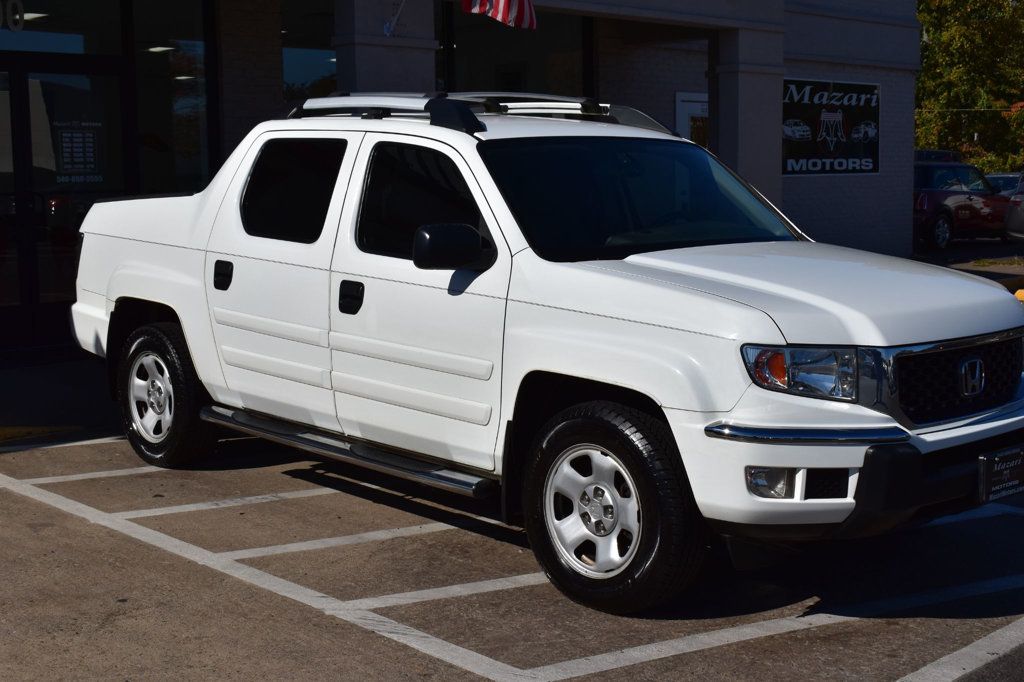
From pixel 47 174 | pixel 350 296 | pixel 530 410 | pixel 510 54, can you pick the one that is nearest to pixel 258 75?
pixel 47 174

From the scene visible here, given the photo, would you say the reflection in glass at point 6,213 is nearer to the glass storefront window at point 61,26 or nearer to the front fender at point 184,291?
the glass storefront window at point 61,26

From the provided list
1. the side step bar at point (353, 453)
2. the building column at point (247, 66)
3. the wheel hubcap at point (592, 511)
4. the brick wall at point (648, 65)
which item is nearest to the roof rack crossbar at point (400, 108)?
the side step bar at point (353, 453)

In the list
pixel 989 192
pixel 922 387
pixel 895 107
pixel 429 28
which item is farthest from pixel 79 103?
pixel 989 192

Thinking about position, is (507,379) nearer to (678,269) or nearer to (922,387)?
(678,269)

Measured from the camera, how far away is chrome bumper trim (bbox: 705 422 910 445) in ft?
15.3

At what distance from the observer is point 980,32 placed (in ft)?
119

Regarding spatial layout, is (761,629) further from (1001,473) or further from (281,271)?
(281,271)

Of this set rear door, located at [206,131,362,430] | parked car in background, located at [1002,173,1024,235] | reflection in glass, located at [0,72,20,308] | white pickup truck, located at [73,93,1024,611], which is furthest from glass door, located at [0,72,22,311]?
parked car in background, located at [1002,173,1024,235]

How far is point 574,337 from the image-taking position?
17.1 ft

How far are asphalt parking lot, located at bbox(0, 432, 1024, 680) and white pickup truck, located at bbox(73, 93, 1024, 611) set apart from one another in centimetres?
37

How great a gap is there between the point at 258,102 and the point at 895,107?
1178cm

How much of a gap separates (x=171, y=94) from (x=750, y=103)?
691 cm

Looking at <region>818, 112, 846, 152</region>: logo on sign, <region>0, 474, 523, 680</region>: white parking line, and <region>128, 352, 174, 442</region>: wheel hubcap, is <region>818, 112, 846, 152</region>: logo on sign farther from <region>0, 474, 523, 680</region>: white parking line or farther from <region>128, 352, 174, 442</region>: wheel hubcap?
<region>0, 474, 523, 680</region>: white parking line

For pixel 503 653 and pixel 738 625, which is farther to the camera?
pixel 738 625
